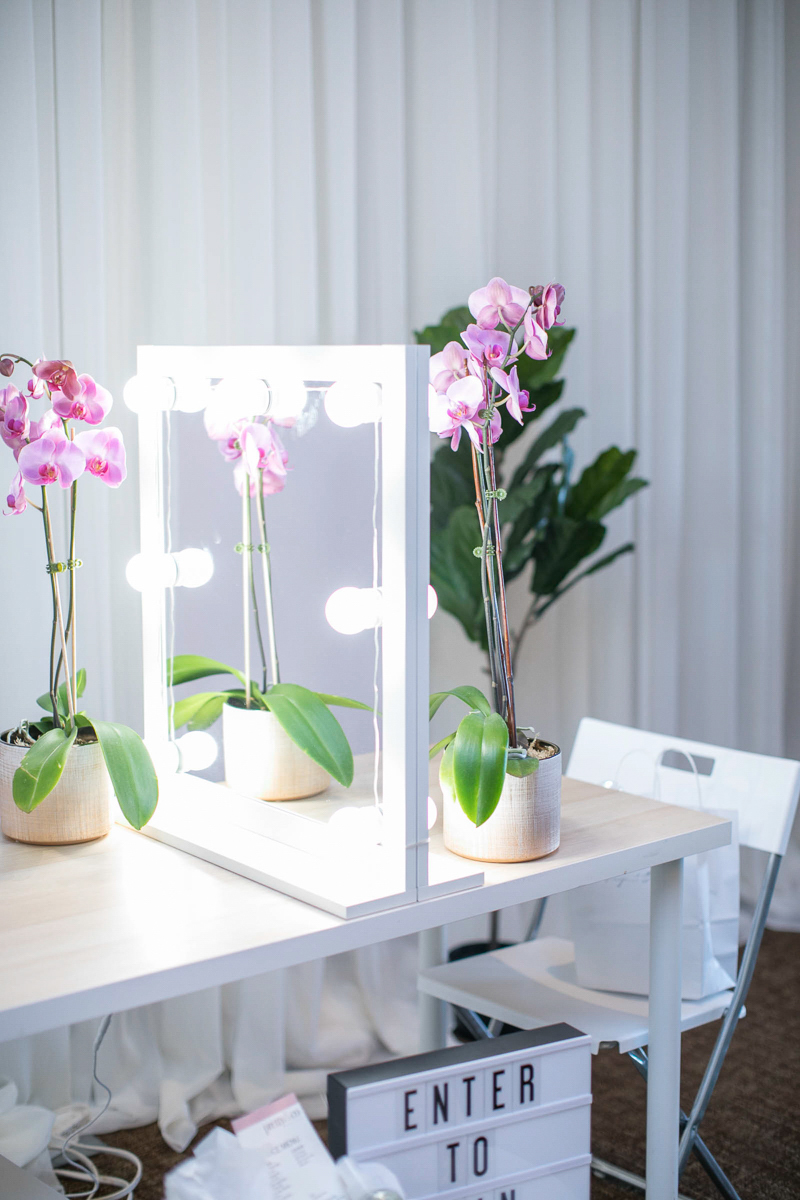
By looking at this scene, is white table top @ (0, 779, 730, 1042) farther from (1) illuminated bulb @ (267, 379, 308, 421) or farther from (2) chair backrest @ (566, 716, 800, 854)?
(1) illuminated bulb @ (267, 379, 308, 421)

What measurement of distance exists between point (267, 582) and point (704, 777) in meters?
0.87

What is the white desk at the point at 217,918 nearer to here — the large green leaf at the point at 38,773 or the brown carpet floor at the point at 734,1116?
the large green leaf at the point at 38,773

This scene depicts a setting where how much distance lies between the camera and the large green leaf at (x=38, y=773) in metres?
1.38

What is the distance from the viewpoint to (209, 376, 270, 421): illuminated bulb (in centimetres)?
129

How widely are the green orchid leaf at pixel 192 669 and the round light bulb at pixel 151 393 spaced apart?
328mm

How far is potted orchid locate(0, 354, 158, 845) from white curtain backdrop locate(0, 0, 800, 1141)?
65cm

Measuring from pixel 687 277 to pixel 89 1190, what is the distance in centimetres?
250

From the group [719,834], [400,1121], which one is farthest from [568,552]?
[400,1121]

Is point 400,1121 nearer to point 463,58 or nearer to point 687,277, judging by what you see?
point 463,58

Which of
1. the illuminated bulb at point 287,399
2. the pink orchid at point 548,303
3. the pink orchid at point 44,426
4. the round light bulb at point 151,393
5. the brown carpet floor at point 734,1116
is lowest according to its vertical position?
the brown carpet floor at point 734,1116

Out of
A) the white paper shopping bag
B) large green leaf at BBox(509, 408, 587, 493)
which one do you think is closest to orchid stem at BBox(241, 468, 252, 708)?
the white paper shopping bag

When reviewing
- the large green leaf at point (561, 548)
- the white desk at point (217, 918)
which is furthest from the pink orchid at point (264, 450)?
the large green leaf at point (561, 548)

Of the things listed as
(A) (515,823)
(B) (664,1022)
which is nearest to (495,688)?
(A) (515,823)

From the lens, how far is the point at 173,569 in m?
1.48
